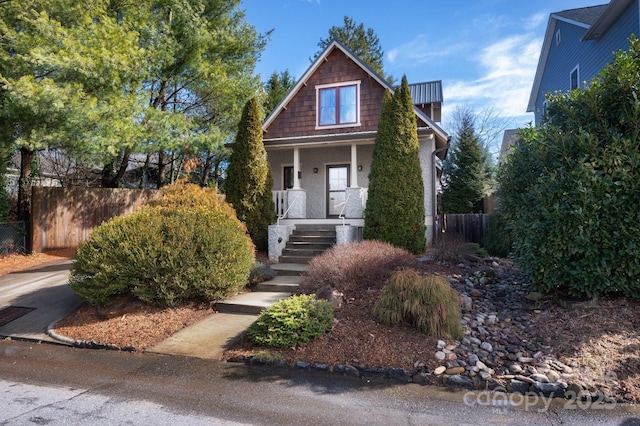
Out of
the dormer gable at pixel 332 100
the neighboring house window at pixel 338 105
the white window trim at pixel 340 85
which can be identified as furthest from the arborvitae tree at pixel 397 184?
the neighboring house window at pixel 338 105

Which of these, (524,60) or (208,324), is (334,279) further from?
(524,60)

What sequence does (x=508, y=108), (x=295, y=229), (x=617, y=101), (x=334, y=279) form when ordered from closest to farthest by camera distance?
(x=617, y=101)
(x=334, y=279)
(x=295, y=229)
(x=508, y=108)

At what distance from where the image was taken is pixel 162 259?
6336mm

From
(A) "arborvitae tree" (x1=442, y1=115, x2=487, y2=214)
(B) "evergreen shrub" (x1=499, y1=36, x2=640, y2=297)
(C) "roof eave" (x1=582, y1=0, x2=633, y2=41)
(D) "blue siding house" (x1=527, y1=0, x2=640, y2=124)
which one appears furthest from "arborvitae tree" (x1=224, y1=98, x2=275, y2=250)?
(A) "arborvitae tree" (x1=442, y1=115, x2=487, y2=214)

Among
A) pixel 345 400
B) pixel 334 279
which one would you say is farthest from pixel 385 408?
pixel 334 279

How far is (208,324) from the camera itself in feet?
19.9

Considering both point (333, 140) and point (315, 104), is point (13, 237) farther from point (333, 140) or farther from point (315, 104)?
point (315, 104)

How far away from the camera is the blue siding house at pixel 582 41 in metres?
10.7

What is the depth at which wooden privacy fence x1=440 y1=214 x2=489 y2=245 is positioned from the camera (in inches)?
526

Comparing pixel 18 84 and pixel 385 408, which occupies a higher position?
pixel 18 84

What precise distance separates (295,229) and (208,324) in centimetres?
547

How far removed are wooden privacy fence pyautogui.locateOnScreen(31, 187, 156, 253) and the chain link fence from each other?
0.99 ft

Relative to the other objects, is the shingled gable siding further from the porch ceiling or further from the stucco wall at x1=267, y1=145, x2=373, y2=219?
the porch ceiling

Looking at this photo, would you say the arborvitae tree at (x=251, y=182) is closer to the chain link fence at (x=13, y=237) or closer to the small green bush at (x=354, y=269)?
the small green bush at (x=354, y=269)
